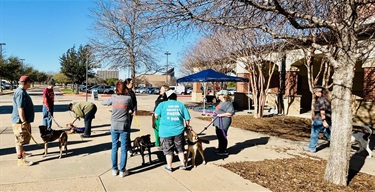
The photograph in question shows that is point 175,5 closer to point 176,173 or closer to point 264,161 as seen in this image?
point 176,173

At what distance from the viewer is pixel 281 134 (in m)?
10.2

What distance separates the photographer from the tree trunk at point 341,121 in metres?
4.60

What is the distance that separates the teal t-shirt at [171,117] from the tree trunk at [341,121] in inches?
99.8

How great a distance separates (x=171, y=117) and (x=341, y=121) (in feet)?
9.38

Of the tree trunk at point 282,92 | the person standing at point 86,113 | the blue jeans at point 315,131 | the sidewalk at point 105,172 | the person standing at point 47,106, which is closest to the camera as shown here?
the sidewalk at point 105,172

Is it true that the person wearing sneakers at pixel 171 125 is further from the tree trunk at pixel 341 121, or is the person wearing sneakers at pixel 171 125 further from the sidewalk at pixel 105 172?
the tree trunk at pixel 341 121

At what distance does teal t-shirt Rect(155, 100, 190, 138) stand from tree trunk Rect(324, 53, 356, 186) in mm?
2534

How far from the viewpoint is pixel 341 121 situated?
15.5ft

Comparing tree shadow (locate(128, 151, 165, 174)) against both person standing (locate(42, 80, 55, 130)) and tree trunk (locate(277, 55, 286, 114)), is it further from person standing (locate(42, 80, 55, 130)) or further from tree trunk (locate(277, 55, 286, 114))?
tree trunk (locate(277, 55, 286, 114))

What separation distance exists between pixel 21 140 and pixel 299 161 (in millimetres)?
5771

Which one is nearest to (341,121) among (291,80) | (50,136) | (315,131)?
(315,131)

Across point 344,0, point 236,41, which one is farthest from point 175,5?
point 236,41

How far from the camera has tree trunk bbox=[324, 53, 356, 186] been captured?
4.60 meters

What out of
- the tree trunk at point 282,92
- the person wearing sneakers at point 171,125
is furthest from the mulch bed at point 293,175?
the tree trunk at point 282,92
